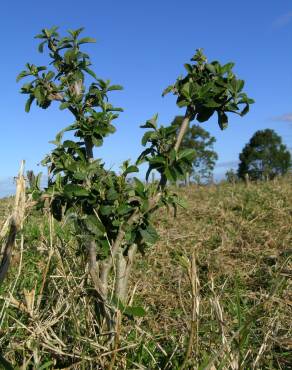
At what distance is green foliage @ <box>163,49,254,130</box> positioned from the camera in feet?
8.15

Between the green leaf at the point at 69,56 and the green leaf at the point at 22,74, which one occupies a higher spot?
the green leaf at the point at 69,56

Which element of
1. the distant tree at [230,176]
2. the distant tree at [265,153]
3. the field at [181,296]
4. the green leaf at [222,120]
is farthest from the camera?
the distant tree at [265,153]

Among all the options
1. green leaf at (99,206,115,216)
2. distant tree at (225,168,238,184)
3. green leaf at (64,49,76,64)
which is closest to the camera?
green leaf at (99,206,115,216)

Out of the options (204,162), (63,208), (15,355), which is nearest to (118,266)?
(63,208)

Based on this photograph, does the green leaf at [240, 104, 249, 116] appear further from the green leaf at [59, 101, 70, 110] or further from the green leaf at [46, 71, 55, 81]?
the green leaf at [46, 71, 55, 81]

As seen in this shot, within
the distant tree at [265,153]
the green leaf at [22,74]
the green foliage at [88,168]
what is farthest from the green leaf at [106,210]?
the distant tree at [265,153]

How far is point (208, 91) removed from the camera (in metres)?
2.54

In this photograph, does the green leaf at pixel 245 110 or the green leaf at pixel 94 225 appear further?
the green leaf at pixel 245 110

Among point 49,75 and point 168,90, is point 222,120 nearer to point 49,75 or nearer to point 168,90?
point 168,90

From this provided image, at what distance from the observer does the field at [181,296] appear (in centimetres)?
212

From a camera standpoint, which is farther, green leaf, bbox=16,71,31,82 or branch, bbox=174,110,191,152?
green leaf, bbox=16,71,31,82

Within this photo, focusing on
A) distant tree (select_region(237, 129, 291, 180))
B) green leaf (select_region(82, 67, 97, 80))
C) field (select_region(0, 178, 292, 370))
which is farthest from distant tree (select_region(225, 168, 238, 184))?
distant tree (select_region(237, 129, 291, 180))

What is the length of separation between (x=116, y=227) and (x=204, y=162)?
46788mm

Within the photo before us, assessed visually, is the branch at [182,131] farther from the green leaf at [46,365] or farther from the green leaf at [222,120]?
the green leaf at [46,365]
